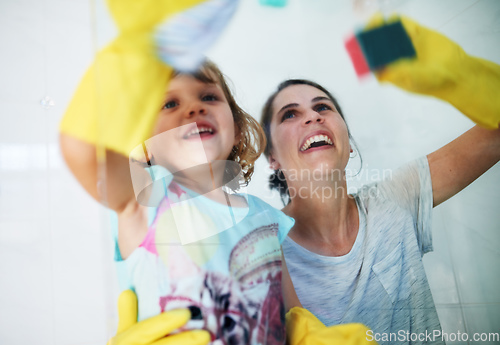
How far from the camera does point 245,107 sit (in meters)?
0.86

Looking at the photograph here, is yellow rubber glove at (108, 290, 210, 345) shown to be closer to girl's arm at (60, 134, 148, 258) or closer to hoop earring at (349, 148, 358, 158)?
girl's arm at (60, 134, 148, 258)

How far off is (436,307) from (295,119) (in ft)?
1.88

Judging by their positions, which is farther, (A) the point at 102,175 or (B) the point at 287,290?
(B) the point at 287,290

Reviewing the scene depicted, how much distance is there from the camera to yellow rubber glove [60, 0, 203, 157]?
0.69 m

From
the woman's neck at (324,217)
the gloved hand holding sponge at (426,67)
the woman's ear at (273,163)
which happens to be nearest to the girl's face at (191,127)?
the woman's ear at (273,163)

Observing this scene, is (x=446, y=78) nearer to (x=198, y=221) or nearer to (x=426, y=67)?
(x=426, y=67)

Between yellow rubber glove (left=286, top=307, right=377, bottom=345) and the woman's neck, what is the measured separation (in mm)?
156

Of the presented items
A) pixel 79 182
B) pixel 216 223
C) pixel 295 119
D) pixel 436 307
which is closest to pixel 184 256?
pixel 216 223

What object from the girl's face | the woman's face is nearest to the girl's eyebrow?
the woman's face

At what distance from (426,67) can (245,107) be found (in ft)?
1.74

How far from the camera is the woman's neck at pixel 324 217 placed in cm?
86

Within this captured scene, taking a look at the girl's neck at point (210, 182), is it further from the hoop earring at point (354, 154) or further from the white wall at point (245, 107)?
the hoop earring at point (354, 154)

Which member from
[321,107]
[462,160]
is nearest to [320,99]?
[321,107]

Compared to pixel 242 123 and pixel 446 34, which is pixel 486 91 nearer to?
pixel 446 34
